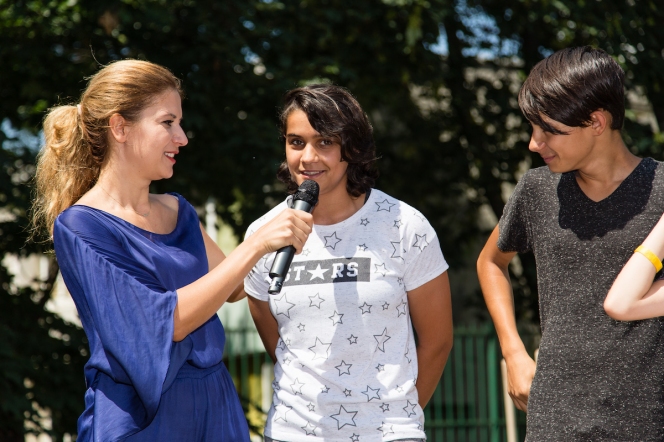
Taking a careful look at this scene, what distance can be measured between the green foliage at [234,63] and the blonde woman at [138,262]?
3470 mm

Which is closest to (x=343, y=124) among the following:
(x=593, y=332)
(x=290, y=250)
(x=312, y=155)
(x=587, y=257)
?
(x=312, y=155)

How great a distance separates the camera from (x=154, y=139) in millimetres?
2658

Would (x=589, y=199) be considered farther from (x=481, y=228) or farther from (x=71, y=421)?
(x=481, y=228)

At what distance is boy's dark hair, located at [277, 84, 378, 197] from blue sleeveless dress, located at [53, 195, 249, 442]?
696mm

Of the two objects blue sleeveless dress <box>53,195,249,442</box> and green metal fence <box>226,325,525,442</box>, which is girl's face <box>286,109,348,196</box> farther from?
green metal fence <box>226,325,525,442</box>

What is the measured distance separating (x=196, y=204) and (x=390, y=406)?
17.9ft

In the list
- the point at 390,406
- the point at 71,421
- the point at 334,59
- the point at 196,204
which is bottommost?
the point at 71,421

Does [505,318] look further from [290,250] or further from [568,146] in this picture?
[290,250]

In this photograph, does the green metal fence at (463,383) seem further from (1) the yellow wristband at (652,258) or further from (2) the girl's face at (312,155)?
(1) the yellow wristband at (652,258)

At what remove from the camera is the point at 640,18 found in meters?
7.31

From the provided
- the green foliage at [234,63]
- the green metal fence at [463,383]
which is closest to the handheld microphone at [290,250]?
the green foliage at [234,63]

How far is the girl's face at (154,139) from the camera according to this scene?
2.66 meters

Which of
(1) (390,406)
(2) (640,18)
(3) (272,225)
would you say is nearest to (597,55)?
(3) (272,225)

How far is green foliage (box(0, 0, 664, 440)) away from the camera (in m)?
6.48
